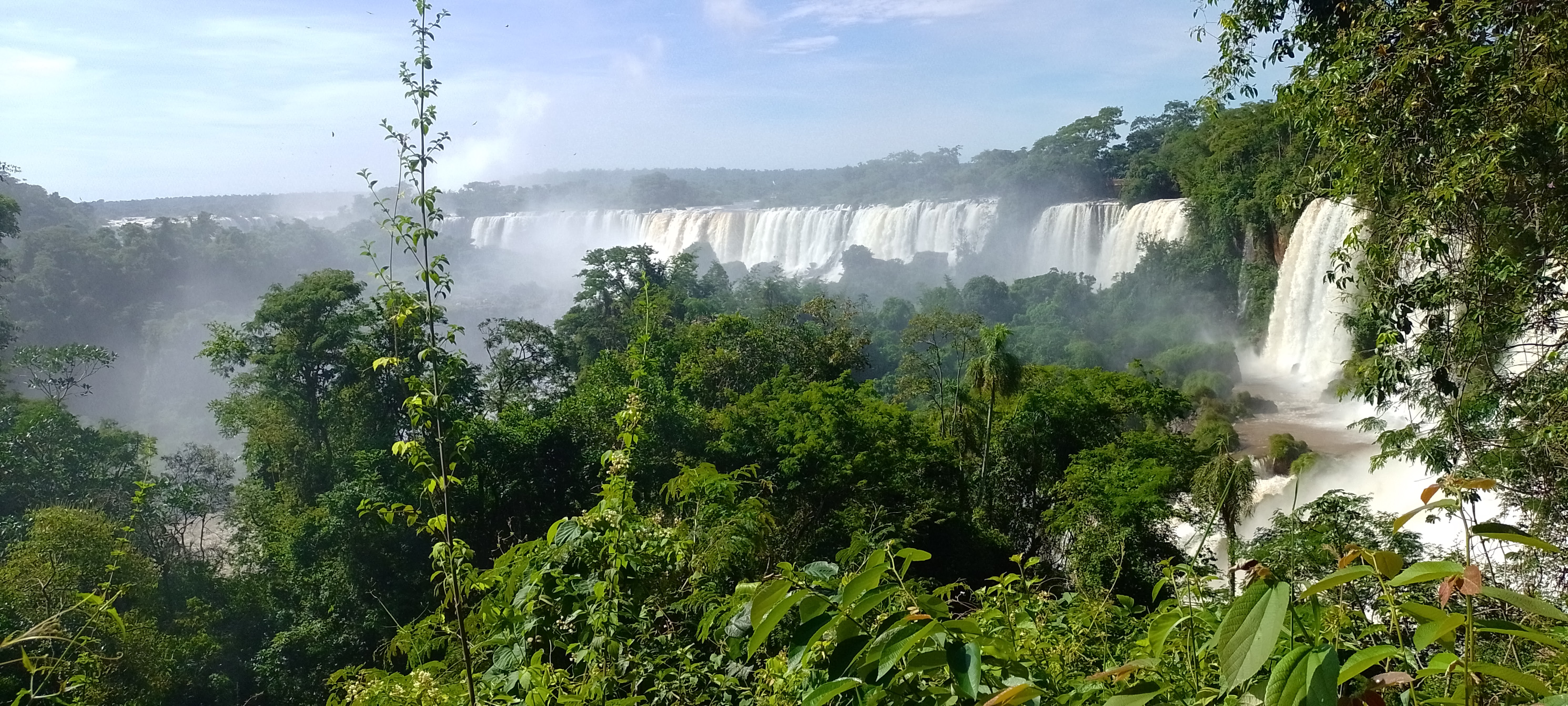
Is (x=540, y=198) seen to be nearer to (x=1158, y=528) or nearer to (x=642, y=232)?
(x=642, y=232)

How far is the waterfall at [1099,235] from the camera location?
31.8 metres

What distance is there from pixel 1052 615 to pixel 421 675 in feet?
4.53

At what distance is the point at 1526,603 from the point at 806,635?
519mm

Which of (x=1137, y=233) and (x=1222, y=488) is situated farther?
(x=1137, y=233)

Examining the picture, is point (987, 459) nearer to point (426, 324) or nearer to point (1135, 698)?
point (426, 324)

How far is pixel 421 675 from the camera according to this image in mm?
2043

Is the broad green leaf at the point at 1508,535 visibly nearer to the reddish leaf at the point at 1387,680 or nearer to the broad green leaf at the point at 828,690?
the reddish leaf at the point at 1387,680

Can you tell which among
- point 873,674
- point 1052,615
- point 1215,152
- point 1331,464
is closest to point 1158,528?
point 1331,464

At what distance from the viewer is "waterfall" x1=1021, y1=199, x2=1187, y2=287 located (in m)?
31.8

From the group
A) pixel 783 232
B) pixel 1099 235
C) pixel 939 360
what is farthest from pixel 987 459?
pixel 783 232

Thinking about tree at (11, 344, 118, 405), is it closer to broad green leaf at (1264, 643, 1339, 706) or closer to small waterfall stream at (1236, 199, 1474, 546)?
small waterfall stream at (1236, 199, 1474, 546)

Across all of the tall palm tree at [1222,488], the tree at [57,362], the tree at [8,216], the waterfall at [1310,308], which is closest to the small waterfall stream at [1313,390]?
the waterfall at [1310,308]

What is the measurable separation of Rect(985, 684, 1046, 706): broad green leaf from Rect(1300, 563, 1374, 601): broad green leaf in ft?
0.69

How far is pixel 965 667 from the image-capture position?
0.76m
